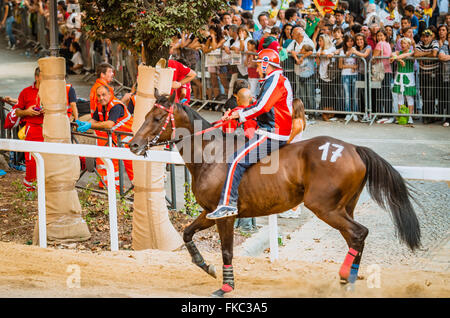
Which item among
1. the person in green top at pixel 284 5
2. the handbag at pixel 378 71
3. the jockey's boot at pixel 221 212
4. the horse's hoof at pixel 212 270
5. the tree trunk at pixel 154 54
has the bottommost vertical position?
the horse's hoof at pixel 212 270

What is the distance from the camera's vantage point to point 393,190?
701cm

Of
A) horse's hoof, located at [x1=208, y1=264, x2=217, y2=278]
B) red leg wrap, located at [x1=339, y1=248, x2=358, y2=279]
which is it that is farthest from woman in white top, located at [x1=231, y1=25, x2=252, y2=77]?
red leg wrap, located at [x1=339, y1=248, x2=358, y2=279]

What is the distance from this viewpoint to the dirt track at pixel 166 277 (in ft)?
23.5

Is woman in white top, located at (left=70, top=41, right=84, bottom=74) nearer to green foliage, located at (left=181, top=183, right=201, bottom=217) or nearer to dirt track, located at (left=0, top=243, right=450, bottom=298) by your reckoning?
green foliage, located at (left=181, top=183, right=201, bottom=217)

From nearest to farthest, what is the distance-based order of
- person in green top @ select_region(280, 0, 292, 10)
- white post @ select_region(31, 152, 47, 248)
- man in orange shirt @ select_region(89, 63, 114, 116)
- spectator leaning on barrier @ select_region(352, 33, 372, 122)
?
1. white post @ select_region(31, 152, 47, 248)
2. man in orange shirt @ select_region(89, 63, 114, 116)
3. spectator leaning on barrier @ select_region(352, 33, 372, 122)
4. person in green top @ select_region(280, 0, 292, 10)

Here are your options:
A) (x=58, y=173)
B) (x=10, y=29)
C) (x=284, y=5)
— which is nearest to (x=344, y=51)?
(x=284, y=5)

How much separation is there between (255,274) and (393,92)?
8871 mm

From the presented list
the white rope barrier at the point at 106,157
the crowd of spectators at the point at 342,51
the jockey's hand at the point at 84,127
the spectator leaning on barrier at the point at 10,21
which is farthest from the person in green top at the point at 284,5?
the spectator leaning on barrier at the point at 10,21

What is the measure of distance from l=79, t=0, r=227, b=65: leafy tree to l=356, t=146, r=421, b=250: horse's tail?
298cm

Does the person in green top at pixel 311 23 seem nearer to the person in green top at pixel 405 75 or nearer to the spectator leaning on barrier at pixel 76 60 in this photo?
the person in green top at pixel 405 75

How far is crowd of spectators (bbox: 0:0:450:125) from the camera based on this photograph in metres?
15.4

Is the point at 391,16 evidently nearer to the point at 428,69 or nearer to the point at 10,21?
the point at 428,69

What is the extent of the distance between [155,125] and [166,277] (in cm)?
172

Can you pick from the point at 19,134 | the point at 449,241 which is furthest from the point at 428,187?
the point at 19,134
